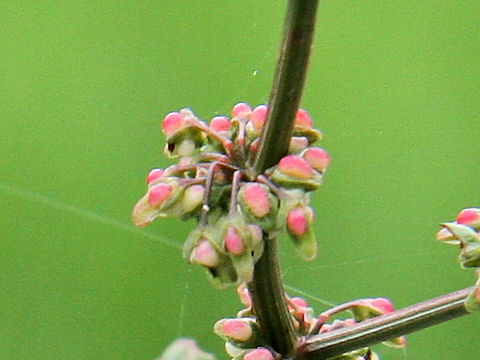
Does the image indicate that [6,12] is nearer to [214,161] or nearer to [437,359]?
[437,359]

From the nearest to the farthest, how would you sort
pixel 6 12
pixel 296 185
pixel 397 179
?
1. pixel 296 185
2. pixel 397 179
3. pixel 6 12

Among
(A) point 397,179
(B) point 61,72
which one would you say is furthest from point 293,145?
(B) point 61,72

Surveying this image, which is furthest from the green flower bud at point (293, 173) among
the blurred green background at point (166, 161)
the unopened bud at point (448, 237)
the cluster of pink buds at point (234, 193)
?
the blurred green background at point (166, 161)

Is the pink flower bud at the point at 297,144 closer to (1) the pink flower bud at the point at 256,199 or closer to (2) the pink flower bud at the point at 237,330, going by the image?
(1) the pink flower bud at the point at 256,199

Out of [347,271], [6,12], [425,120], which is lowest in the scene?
[347,271]

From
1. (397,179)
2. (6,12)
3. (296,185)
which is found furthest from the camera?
(6,12)
